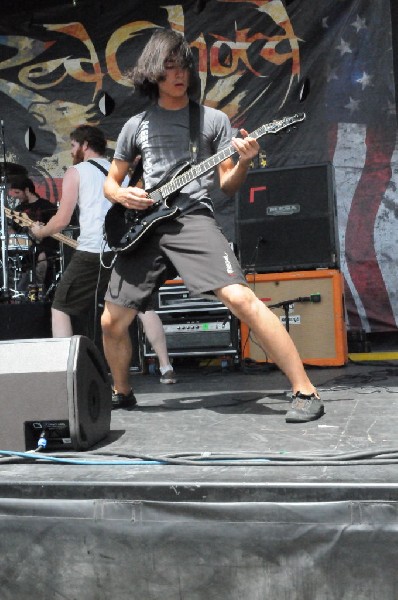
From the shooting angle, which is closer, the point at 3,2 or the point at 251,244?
the point at 251,244

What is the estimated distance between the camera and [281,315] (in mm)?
6129

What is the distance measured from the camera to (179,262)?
342 cm

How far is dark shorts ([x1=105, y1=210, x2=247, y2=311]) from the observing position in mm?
3312

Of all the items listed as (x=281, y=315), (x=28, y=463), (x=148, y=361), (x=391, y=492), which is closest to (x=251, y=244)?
(x=281, y=315)

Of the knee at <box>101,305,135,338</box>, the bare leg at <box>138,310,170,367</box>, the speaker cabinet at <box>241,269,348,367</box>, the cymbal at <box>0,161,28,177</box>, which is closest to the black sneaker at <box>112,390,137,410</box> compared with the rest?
the knee at <box>101,305,135,338</box>

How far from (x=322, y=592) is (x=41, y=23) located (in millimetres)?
6929

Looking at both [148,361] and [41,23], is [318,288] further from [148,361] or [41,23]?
[41,23]

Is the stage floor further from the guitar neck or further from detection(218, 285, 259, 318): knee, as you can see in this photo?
the guitar neck

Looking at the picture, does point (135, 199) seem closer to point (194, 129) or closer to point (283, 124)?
point (194, 129)

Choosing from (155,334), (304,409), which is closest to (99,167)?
(155,334)

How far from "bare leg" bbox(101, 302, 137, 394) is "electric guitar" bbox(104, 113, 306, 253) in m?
0.30

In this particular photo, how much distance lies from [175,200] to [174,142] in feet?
0.95

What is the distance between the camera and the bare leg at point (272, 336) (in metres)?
3.20

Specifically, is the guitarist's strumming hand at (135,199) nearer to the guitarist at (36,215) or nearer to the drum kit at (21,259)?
the drum kit at (21,259)
